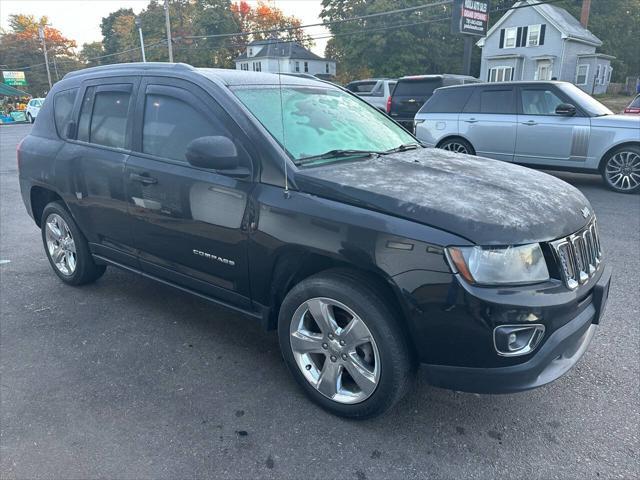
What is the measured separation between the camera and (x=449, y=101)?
987 centimetres

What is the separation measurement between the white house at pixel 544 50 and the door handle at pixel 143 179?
41.6 metres

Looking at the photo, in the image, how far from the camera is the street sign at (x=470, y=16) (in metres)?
17.6

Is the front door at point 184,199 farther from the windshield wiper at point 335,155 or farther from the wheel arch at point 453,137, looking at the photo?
the wheel arch at point 453,137

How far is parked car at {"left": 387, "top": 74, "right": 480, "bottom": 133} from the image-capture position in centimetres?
1362

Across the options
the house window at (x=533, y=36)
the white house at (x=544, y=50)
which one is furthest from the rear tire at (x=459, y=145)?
the house window at (x=533, y=36)

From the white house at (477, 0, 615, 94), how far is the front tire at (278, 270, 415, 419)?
41866 millimetres

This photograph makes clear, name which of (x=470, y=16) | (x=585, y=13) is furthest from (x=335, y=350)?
(x=585, y=13)

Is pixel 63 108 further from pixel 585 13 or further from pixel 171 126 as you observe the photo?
pixel 585 13

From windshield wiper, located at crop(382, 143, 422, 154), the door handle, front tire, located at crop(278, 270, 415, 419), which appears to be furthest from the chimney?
front tire, located at crop(278, 270, 415, 419)

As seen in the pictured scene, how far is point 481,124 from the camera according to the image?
9336 mm

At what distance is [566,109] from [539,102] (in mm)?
595

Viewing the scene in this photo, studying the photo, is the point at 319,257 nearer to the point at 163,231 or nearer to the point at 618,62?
the point at 163,231

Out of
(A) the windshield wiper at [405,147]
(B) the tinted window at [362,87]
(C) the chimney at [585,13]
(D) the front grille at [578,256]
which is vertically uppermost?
(C) the chimney at [585,13]

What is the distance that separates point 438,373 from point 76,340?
2676 millimetres
